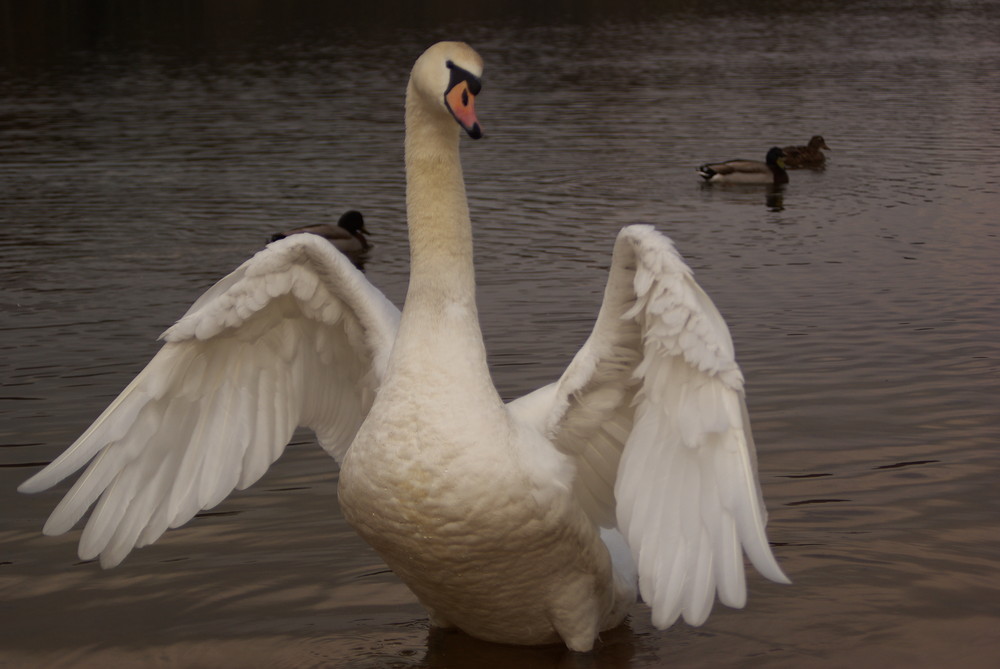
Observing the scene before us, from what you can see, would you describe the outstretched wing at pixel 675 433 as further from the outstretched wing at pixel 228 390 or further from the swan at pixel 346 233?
the swan at pixel 346 233

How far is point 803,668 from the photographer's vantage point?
5965 mm

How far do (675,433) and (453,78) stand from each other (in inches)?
56.8

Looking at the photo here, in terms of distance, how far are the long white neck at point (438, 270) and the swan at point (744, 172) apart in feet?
41.6

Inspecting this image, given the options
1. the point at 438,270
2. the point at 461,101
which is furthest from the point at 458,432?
the point at 461,101

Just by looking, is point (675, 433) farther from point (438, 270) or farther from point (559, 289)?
point (559, 289)

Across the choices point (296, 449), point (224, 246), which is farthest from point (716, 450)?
point (224, 246)

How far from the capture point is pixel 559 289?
488 inches

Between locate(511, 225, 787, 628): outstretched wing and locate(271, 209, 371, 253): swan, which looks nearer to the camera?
Answer: locate(511, 225, 787, 628): outstretched wing

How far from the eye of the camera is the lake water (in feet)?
21.1

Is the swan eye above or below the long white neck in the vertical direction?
above

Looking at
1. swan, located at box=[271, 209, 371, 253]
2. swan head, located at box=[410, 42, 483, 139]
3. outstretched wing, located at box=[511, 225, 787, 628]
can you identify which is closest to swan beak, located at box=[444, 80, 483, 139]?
swan head, located at box=[410, 42, 483, 139]

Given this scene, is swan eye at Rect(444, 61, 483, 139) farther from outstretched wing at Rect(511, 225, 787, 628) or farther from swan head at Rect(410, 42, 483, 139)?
outstretched wing at Rect(511, 225, 787, 628)

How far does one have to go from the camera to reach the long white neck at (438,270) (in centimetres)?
522

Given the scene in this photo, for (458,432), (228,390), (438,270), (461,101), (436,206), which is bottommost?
(228,390)
